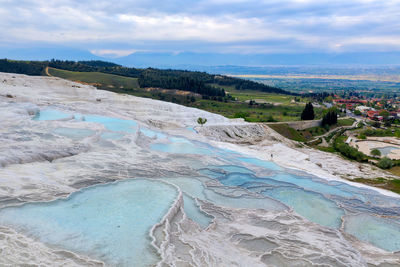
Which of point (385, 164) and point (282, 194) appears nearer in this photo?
point (282, 194)

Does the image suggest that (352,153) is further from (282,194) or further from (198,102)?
(198,102)

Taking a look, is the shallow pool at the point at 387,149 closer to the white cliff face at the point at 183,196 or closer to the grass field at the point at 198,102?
the grass field at the point at 198,102

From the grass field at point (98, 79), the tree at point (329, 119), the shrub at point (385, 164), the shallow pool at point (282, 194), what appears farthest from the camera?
the grass field at point (98, 79)

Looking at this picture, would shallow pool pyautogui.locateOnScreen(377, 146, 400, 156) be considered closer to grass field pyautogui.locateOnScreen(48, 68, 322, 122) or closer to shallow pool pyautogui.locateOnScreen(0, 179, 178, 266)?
grass field pyautogui.locateOnScreen(48, 68, 322, 122)

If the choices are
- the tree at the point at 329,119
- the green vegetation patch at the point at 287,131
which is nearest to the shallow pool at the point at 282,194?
the green vegetation patch at the point at 287,131

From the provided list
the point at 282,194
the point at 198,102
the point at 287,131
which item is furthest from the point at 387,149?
the point at 198,102

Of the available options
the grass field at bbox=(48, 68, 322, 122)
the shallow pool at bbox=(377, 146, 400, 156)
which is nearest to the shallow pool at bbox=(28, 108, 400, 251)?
the shallow pool at bbox=(377, 146, 400, 156)

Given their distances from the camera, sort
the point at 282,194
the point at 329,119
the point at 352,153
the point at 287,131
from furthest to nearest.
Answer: the point at 329,119
the point at 287,131
the point at 352,153
the point at 282,194

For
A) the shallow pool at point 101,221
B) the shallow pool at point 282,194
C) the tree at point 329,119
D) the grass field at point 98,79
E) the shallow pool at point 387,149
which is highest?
the grass field at point 98,79

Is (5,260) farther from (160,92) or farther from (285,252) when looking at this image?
(160,92)

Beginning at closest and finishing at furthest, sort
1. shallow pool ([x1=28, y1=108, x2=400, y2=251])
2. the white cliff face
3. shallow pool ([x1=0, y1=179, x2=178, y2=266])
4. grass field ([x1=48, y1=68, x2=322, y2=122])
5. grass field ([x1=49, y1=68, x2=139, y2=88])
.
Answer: shallow pool ([x1=0, y1=179, x2=178, y2=266]), the white cliff face, shallow pool ([x1=28, y1=108, x2=400, y2=251]), grass field ([x1=48, y1=68, x2=322, y2=122]), grass field ([x1=49, y1=68, x2=139, y2=88])
